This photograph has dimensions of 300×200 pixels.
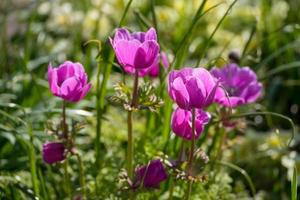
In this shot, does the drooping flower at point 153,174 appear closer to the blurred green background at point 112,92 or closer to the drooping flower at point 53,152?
the blurred green background at point 112,92

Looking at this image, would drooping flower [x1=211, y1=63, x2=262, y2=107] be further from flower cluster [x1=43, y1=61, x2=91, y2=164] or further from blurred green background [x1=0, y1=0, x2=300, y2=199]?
flower cluster [x1=43, y1=61, x2=91, y2=164]

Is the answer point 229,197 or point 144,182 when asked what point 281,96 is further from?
point 144,182

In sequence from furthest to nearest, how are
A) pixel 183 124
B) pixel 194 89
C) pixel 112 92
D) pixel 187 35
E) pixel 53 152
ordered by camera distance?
pixel 112 92 → pixel 187 35 → pixel 53 152 → pixel 183 124 → pixel 194 89

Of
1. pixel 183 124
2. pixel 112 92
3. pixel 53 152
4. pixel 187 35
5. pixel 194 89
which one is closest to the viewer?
pixel 194 89

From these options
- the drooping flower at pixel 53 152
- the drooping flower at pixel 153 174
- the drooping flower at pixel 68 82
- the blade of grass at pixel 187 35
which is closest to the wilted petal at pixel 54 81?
the drooping flower at pixel 68 82

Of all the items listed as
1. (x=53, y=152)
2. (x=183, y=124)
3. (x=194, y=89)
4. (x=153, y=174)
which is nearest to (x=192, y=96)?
(x=194, y=89)

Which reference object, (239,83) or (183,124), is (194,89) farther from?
(239,83)

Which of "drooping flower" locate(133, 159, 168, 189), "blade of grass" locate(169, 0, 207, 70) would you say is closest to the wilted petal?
"drooping flower" locate(133, 159, 168, 189)
